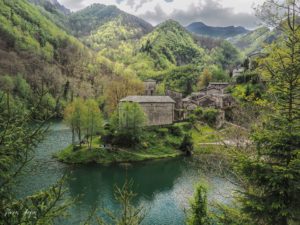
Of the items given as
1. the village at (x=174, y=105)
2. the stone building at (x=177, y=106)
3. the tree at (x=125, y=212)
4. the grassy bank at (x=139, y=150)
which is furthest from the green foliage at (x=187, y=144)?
the tree at (x=125, y=212)

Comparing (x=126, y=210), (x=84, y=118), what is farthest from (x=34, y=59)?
(x=126, y=210)

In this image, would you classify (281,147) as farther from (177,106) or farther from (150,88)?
(150,88)

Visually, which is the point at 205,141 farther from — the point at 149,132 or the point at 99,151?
the point at 99,151

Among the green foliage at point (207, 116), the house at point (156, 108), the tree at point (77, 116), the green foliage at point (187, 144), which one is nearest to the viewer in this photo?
the tree at point (77, 116)

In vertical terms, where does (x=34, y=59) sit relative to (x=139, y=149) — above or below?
above

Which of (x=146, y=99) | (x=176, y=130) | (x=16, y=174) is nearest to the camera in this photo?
(x=16, y=174)

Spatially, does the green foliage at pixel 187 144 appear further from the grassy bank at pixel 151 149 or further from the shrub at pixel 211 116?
the shrub at pixel 211 116

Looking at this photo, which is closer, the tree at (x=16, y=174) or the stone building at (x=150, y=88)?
the tree at (x=16, y=174)
